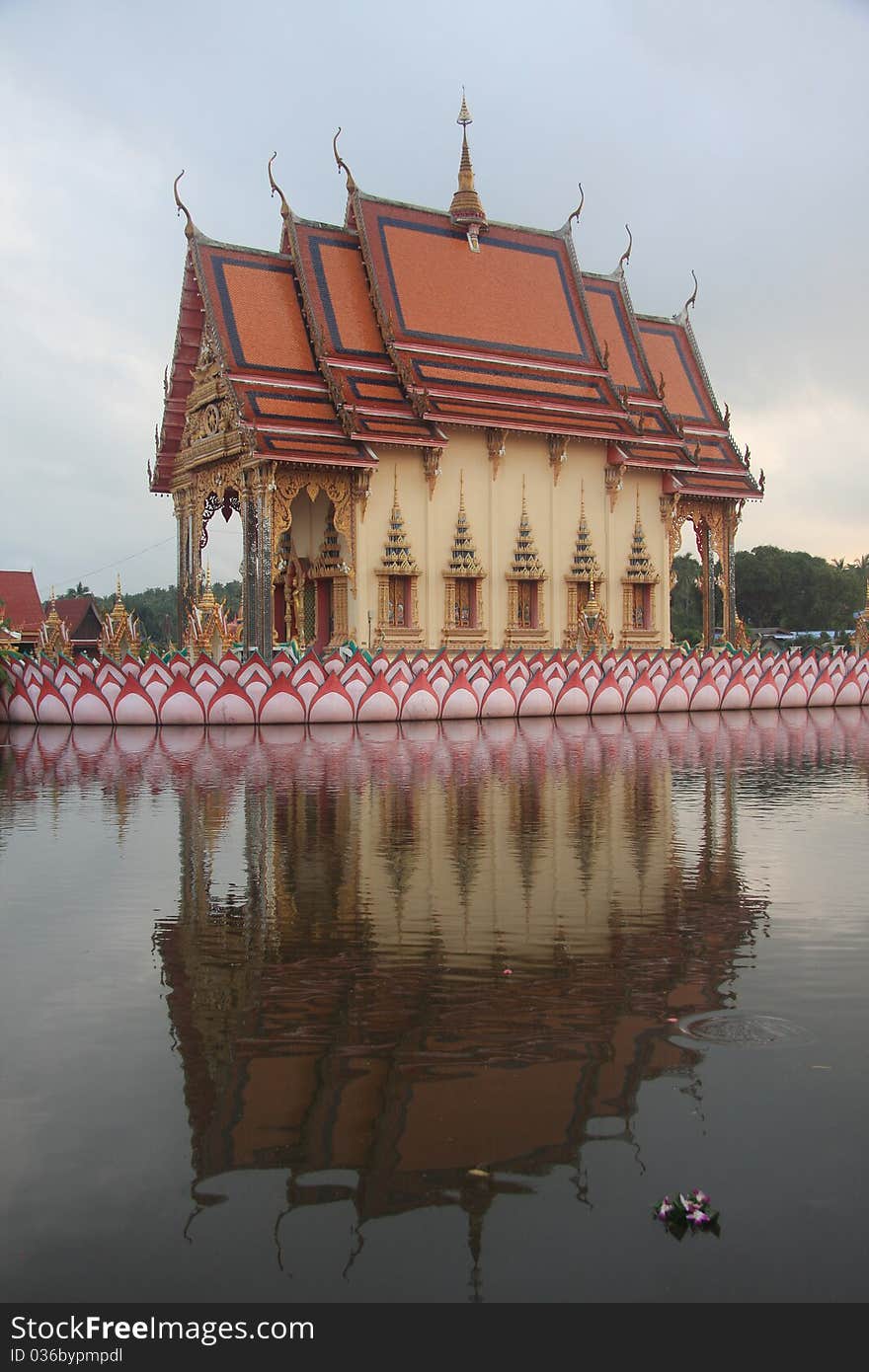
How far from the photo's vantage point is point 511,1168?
3.31m

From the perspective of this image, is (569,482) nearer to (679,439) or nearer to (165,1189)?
(679,439)

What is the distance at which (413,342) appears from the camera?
1109 inches

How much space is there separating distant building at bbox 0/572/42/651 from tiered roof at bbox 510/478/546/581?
2364 cm

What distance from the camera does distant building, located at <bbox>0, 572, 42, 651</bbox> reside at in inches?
1873

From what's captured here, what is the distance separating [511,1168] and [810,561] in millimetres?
72526

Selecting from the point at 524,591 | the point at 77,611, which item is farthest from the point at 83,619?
the point at 524,591

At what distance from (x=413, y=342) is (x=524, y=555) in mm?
5419

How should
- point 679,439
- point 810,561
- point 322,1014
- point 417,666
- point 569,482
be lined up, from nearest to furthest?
1. point 322,1014
2. point 417,666
3. point 569,482
4. point 679,439
5. point 810,561

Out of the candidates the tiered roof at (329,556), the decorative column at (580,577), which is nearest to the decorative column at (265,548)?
the tiered roof at (329,556)

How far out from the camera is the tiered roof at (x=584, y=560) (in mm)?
30375

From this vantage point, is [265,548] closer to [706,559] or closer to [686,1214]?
[706,559]

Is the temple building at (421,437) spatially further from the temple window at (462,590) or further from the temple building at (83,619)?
the temple building at (83,619)
